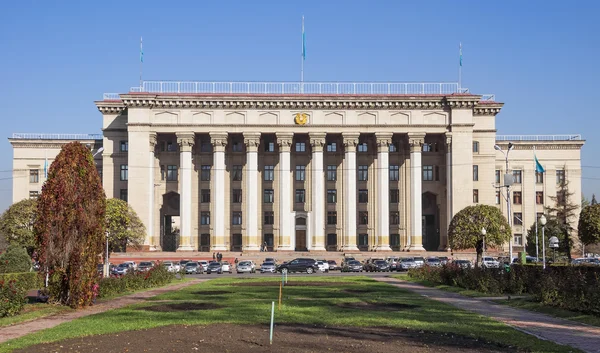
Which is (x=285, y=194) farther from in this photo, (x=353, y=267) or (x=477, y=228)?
(x=477, y=228)

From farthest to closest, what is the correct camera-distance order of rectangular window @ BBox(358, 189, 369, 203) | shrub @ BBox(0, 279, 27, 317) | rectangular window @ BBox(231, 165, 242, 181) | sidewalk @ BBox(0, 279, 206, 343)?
rectangular window @ BBox(358, 189, 369, 203)
rectangular window @ BBox(231, 165, 242, 181)
shrub @ BBox(0, 279, 27, 317)
sidewalk @ BBox(0, 279, 206, 343)

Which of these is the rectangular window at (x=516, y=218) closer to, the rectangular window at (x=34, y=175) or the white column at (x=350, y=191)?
the white column at (x=350, y=191)

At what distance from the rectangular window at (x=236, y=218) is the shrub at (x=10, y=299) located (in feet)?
244

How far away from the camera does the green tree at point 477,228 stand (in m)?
77.1

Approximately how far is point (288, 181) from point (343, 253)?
11746mm

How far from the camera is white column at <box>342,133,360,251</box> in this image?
99.8 m

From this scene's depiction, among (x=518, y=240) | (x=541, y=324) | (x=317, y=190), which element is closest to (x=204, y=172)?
(x=317, y=190)

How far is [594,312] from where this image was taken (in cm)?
2870

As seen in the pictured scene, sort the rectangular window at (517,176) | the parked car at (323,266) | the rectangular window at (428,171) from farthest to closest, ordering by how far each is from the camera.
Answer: the rectangular window at (517,176) < the rectangular window at (428,171) < the parked car at (323,266)

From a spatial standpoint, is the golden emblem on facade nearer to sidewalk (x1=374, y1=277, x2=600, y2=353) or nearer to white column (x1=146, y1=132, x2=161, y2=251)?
white column (x1=146, y1=132, x2=161, y2=251)

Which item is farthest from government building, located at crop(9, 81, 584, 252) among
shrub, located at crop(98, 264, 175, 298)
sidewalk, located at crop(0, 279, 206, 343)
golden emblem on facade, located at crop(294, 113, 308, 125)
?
sidewalk, located at crop(0, 279, 206, 343)

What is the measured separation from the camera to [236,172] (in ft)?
346

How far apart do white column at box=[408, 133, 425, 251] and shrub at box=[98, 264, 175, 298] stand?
49582mm

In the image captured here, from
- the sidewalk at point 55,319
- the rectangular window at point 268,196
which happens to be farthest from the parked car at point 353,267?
the sidewalk at point 55,319
